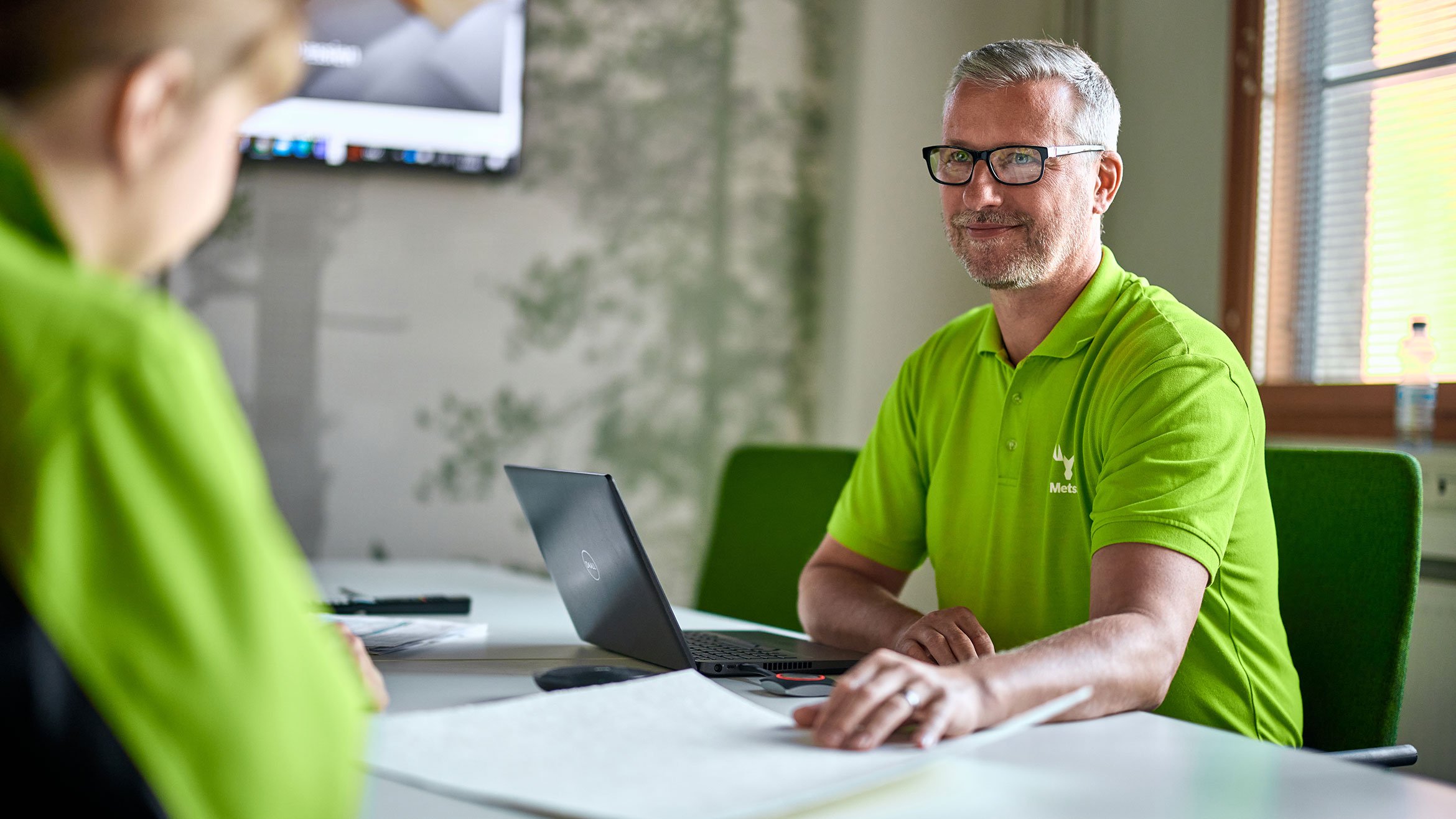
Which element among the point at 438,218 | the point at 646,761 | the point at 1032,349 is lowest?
the point at 646,761

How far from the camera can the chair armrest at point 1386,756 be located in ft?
3.90

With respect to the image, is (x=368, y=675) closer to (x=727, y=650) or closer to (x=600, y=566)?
(x=600, y=566)

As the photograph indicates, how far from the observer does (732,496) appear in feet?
7.29

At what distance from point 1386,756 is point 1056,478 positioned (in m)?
0.47

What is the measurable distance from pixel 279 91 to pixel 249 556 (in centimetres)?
26

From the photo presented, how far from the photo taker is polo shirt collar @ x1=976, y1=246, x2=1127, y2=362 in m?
1.55

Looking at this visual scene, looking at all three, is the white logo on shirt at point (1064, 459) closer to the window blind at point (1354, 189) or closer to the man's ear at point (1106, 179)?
the man's ear at point (1106, 179)

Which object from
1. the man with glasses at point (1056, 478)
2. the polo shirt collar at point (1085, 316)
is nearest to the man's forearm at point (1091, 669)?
the man with glasses at point (1056, 478)

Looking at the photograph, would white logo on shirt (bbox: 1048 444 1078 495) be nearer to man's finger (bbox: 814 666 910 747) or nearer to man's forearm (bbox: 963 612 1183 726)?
man's forearm (bbox: 963 612 1183 726)

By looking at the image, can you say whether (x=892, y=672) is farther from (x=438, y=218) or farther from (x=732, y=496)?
(x=438, y=218)

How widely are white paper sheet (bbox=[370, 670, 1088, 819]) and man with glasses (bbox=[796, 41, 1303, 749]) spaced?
0.28ft

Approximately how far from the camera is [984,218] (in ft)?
5.44

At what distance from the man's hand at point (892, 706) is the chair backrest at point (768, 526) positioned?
3.54ft

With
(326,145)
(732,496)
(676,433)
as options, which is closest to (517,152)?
(326,145)
